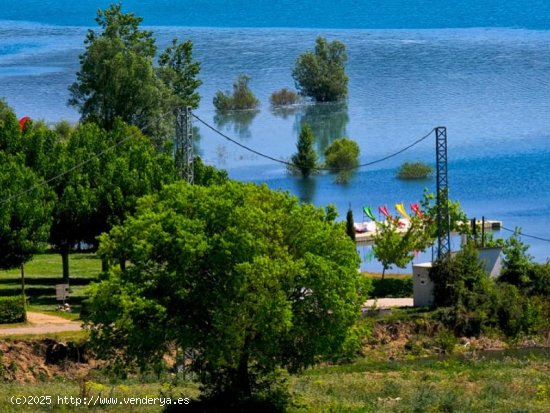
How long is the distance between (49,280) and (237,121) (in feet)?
230

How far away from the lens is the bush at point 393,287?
5297 cm

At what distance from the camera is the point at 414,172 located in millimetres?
96312

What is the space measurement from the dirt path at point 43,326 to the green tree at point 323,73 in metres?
82.1

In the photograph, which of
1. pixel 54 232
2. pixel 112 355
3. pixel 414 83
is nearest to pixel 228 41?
pixel 414 83

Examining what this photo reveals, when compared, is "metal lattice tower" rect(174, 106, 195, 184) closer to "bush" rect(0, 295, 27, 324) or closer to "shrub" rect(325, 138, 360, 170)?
"bush" rect(0, 295, 27, 324)

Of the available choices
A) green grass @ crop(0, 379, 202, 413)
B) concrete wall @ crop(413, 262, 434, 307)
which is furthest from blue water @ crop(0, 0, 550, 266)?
green grass @ crop(0, 379, 202, 413)

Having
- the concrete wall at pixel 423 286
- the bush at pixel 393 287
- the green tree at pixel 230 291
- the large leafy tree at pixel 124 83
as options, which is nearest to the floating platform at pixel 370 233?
the large leafy tree at pixel 124 83

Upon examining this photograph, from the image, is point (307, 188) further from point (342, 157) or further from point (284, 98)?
point (284, 98)

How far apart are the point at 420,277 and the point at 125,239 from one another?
1698 centimetres

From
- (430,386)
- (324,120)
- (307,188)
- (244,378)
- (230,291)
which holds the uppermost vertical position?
(324,120)

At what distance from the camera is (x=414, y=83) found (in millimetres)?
140500

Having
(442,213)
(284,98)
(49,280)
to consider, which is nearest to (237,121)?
(284,98)

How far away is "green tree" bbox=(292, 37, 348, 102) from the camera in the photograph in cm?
12656

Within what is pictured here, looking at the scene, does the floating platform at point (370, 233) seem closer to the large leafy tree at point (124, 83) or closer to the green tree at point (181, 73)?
the large leafy tree at point (124, 83)
